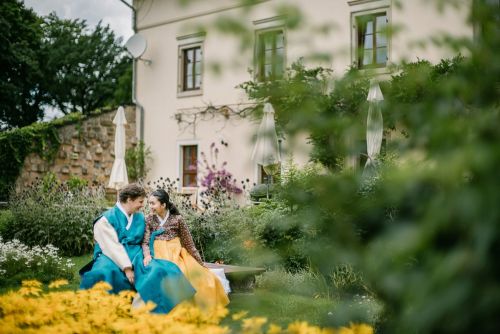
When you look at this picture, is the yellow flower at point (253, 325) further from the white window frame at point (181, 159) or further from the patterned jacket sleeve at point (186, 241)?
the white window frame at point (181, 159)

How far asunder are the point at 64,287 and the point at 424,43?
6.35 meters

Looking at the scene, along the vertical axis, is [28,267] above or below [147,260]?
below

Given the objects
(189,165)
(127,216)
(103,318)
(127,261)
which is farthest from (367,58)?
(189,165)

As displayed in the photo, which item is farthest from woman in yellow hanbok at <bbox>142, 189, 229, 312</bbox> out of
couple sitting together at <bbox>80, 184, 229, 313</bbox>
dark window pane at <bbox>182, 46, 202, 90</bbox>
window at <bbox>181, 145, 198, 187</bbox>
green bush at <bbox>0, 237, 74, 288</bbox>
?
dark window pane at <bbox>182, 46, 202, 90</bbox>

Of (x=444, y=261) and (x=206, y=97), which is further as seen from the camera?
(x=206, y=97)

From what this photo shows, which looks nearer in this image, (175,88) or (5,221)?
(5,221)

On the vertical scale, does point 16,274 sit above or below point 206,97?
below

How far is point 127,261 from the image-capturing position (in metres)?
5.08

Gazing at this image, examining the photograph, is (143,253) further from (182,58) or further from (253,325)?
(182,58)

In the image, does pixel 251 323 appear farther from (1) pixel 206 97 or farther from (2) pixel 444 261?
(1) pixel 206 97

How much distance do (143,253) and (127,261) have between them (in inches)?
13.0

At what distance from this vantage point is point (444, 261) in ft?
3.25

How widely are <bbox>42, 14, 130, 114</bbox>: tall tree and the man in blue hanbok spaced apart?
23.8 metres

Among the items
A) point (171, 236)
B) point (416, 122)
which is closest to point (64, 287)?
point (171, 236)
